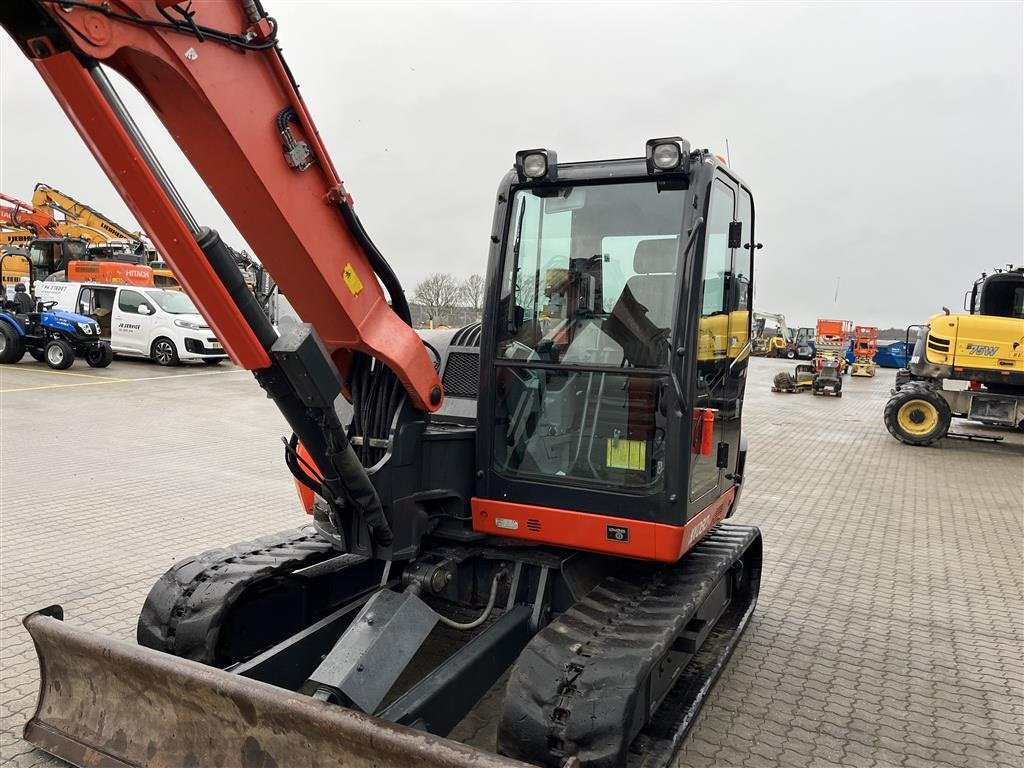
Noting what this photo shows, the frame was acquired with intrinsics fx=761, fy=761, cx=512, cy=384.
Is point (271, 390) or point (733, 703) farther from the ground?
point (271, 390)

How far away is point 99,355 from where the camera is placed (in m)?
18.1

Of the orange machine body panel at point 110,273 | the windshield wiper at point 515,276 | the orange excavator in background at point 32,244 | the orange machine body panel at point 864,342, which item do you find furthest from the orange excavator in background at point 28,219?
the orange machine body panel at point 864,342

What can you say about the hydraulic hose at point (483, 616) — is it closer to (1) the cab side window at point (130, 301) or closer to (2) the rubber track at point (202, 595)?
(2) the rubber track at point (202, 595)

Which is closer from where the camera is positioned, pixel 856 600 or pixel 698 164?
pixel 698 164

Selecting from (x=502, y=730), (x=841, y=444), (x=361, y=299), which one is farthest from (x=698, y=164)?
(x=841, y=444)

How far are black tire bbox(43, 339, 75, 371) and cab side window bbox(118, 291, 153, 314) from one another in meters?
2.05

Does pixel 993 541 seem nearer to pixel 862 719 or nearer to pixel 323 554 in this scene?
pixel 862 719

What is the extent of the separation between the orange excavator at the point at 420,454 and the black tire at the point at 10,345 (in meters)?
17.0

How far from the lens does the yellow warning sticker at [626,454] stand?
134 inches

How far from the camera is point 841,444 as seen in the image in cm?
1318

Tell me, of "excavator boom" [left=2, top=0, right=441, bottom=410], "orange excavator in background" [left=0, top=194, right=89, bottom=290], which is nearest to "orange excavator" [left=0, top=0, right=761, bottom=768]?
"excavator boom" [left=2, top=0, right=441, bottom=410]

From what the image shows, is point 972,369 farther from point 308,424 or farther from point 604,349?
point 308,424

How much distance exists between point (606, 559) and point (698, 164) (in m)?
1.96

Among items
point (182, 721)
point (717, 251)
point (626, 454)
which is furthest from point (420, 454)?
point (717, 251)
